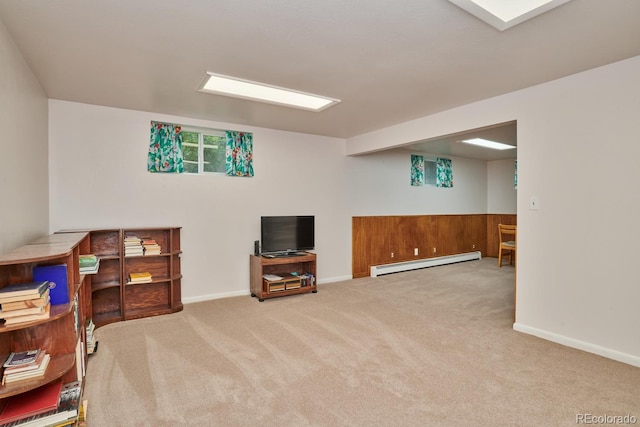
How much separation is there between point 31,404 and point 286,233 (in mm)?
3346

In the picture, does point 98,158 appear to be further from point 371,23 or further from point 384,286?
point 384,286

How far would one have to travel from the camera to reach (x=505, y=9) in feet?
6.40

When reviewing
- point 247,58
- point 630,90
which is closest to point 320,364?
point 247,58

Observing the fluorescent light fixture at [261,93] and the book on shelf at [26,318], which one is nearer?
the book on shelf at [26,318]

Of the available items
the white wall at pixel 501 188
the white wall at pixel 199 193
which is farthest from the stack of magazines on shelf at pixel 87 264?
the white wall at pixel 501 188

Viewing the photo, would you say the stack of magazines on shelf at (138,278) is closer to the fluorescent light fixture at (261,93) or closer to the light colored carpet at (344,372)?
the light colored carpet at (344,372)

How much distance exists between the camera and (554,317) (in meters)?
3.12

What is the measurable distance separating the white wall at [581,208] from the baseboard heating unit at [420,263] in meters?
2.89

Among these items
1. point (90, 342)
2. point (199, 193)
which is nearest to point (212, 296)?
A: point (199, 193)

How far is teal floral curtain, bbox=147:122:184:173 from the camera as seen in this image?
4.11 metres

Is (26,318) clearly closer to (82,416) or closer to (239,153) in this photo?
(82,416)

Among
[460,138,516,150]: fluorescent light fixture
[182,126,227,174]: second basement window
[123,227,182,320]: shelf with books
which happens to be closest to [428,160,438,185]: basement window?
[460,138,516,150]: fluorescent light fixture

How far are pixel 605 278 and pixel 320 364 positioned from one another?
2483 millimetres

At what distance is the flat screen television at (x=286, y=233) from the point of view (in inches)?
184
